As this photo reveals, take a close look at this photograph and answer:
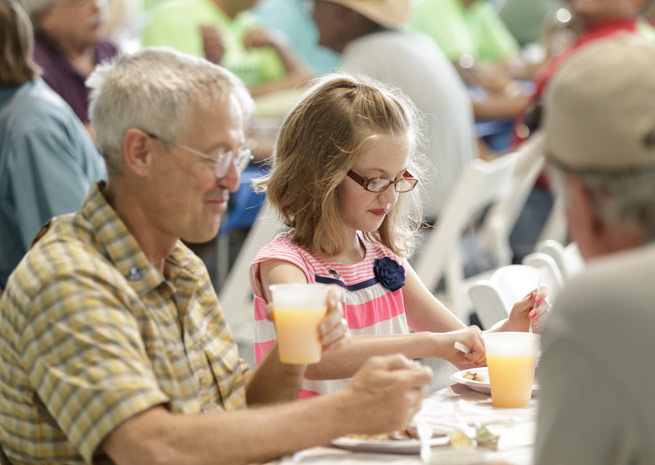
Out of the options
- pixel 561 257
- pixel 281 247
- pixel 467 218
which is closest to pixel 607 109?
pixel 281 247

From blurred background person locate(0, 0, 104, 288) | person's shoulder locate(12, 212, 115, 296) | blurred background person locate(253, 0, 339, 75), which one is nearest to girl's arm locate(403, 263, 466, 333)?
person's shoulder locate(12, 212, 115, 296)

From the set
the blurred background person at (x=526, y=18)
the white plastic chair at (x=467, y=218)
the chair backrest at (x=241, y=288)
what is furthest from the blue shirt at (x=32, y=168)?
the blurred background person at (x=526, y=18)

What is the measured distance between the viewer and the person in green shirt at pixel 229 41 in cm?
518

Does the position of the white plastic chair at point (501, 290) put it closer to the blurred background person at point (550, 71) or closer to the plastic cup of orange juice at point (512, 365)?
the plastic cup of orange juice at point (512, 365)

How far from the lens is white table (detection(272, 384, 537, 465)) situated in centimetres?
136

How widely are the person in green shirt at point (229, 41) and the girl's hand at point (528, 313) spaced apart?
3.42 meters

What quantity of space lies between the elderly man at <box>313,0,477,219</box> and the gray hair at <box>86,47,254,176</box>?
239 centimetres

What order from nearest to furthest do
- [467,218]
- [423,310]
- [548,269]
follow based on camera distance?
1. [423,310]
2. [548,269]
3. [467,218]

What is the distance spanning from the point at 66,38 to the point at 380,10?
1.39 m

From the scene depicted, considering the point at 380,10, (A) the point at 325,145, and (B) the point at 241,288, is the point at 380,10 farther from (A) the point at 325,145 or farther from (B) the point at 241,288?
(A) the point at 325,145

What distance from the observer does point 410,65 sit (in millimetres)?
4012

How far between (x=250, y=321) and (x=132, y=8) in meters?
2.97

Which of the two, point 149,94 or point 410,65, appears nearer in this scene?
point 149,94

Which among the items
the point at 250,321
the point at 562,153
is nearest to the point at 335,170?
the point at 562,153
